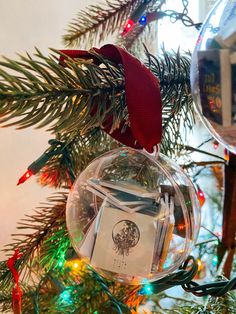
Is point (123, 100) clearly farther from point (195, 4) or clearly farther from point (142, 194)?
point (195, 4)

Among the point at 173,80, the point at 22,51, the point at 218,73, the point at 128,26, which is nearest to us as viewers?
the point at 218,73

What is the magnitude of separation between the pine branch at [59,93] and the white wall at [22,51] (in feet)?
1.97

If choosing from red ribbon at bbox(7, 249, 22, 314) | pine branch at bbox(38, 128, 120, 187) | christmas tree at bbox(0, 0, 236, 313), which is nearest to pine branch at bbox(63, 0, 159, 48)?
christmas tree at bbox(0, 0, 236, 313)

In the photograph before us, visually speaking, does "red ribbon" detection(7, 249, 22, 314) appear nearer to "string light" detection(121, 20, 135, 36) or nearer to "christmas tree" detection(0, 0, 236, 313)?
"christmas tree" detection(0, 0, 236, 313)

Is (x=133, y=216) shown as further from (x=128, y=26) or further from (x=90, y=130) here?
(x=128, y=26)

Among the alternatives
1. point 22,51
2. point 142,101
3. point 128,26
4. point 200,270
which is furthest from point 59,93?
point 22,51

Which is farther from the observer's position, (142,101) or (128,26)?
(128,26)

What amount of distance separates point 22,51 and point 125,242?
0.69m

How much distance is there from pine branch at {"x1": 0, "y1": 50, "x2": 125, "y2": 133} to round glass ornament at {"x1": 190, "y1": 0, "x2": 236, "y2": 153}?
58mm

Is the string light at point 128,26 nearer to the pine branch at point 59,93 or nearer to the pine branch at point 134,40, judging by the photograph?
the pine branch at point 134,40

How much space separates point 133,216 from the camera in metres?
0.31

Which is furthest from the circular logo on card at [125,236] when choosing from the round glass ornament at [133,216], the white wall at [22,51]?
the white wall at [22,51]

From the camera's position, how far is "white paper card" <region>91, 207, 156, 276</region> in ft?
1.01

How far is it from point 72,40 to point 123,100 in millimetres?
292
